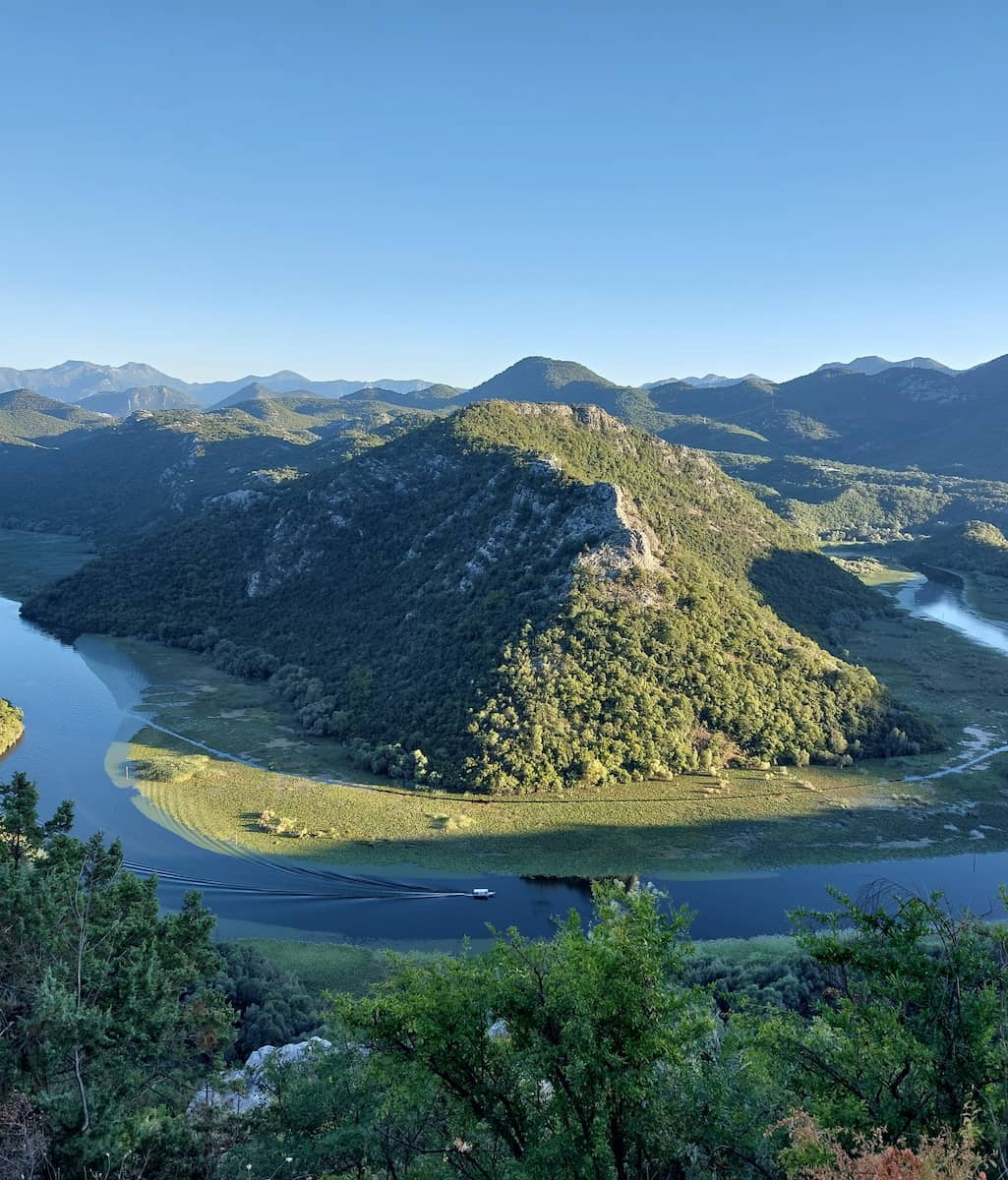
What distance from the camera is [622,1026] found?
1977 cm

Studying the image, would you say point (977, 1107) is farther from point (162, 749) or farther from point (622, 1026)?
point (162, 749)

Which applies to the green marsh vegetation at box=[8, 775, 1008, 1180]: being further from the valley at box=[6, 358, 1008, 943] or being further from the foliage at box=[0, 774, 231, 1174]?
the valley at box=[6, 358, 1008, 943]

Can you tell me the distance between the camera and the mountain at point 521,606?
8462 centimetres

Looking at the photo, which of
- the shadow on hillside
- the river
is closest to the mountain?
the shadow on hillside

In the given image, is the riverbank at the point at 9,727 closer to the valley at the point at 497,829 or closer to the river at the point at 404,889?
the valley at the point at 497,829

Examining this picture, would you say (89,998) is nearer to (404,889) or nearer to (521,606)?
(404,889)

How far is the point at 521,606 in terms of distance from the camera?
9731cm

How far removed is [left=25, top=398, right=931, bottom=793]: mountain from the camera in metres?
84.6

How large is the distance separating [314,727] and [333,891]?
32648 millimetres

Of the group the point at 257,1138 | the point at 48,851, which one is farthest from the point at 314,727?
the point at 257,1138

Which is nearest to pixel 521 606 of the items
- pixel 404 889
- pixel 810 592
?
pixel 404 889

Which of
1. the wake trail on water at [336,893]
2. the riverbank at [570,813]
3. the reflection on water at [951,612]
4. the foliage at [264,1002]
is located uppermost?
the reflection on water at [951,612]

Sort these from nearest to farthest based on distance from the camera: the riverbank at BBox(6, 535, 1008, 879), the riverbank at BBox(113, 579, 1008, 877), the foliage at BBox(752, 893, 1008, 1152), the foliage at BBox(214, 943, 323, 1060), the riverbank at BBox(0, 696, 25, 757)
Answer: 1. the foliage at BBox(752, 893, 1008, 1152)
2. the foliage at BBox(214, 943, 323, 1060)
3. the riverbank at BBox(6, 535, 1008, 879)
4. the riverbank at BBox(113, 579, 1008, 877)
5. the riverbank at BBox(0, 696, 25, 757)

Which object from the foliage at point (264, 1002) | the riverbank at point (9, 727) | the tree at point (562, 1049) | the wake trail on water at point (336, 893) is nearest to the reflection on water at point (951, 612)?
the wake trail on water at point (336, 893)
